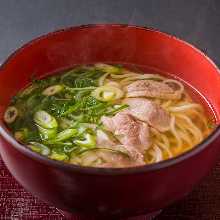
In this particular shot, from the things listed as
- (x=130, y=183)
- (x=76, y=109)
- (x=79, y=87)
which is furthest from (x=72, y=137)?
(x=130, y=183)

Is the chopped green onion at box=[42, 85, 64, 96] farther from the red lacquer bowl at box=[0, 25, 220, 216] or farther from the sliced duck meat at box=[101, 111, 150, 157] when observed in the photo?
the sliced duck meat at box=[101, 111, 150, 157]

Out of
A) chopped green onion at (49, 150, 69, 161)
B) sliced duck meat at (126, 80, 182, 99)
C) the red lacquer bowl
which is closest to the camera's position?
the red lacquer bowl

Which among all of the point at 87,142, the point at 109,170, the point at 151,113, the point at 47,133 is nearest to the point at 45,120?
the point at 47,133

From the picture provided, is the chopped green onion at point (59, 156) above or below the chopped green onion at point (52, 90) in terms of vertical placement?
below

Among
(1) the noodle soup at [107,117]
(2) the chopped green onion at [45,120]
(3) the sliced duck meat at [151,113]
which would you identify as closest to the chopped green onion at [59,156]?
(1) the noodle soup at [107,117]

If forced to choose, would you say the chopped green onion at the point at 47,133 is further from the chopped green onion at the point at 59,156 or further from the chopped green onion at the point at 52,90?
the chopped green onion at the point at 52,90

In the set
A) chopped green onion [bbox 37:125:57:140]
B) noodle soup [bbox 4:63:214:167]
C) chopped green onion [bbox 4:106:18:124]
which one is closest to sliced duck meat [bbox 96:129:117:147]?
noodle soup [bbox 4:63:214:167]

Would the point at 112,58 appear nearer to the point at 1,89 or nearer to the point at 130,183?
the point at 1,89

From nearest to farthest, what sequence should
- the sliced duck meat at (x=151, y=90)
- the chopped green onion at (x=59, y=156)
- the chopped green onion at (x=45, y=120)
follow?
the chopped green onion at (x=59, y=156), the chopped green onion at (x=45, y=120), the sliced duck meat at (x=151, y=90)
